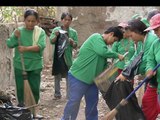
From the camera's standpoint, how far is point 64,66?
769 centimetres

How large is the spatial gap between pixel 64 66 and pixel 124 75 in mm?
2811

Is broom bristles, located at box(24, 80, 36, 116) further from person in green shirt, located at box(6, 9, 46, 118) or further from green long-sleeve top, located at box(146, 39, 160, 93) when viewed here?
green long-sleeve top, located at box(146, 39, 160, 93)

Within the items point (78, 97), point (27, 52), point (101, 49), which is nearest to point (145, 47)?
point (101, 49)

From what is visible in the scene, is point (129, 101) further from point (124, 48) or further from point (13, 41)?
point (13, 41)

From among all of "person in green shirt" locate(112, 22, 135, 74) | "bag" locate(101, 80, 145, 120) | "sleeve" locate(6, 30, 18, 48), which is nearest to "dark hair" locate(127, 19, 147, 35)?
"bag" locate(101, 80, 145, 120)

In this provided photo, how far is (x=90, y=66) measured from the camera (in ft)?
18.2

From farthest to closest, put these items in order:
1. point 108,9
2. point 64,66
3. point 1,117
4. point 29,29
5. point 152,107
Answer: point 108,9 → point 64,66 → point 29,29 → point 1,117 → point 152,107

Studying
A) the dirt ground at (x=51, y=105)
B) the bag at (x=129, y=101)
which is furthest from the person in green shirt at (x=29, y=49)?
the bag at (x=129, y=101)

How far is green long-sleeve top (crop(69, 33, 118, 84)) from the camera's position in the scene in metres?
5.42

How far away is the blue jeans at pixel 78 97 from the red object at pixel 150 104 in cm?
98

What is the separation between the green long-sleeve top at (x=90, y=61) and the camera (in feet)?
17.8

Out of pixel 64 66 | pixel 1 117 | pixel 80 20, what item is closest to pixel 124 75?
pixel 1 117

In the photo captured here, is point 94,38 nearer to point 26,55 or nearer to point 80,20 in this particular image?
point 26,55

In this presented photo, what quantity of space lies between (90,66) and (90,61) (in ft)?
0.24
